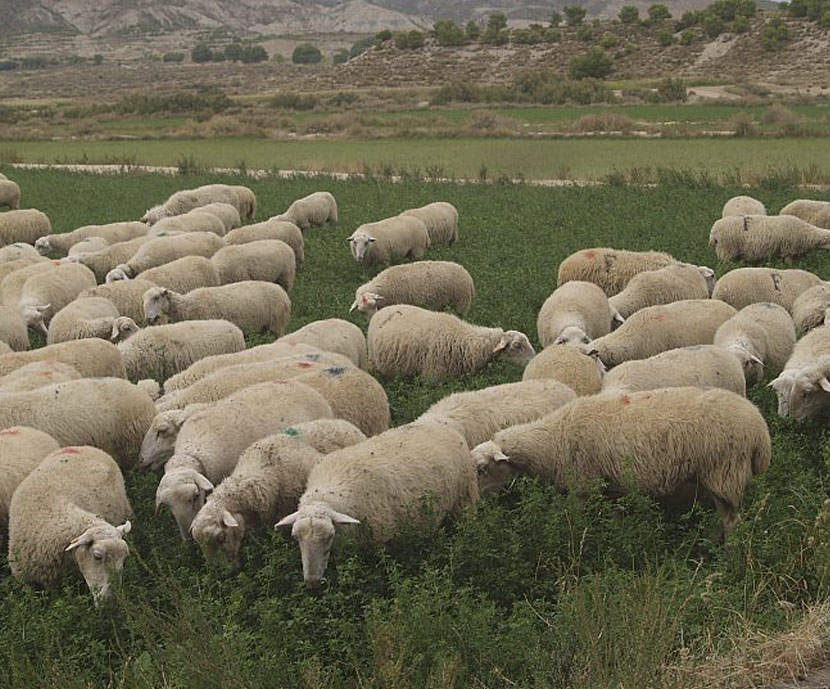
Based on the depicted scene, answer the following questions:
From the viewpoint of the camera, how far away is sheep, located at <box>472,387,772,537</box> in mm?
6516

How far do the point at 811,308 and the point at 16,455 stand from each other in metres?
8.14

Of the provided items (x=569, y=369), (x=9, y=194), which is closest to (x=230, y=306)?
(x=569, y=369)

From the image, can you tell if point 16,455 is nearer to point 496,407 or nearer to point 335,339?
point 496,407

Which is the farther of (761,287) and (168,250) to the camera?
(168,250)

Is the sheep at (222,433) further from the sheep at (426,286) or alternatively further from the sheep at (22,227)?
the sheep at (22,227)

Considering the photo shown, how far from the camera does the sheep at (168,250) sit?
13492 millimetres

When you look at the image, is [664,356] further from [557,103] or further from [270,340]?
[557,103]

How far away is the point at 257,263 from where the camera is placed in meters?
13.5

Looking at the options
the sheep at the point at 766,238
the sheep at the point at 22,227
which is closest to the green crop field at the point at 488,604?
the sheep at the point at 766,238

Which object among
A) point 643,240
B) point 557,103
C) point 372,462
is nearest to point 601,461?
point 372,462

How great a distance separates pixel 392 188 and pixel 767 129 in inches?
651

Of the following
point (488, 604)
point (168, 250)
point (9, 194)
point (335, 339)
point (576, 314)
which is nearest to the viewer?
point (488, 604)

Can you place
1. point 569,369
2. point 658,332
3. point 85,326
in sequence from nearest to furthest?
point 569,369, point 658,332, point 85,326

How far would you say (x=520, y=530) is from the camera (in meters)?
6.17
